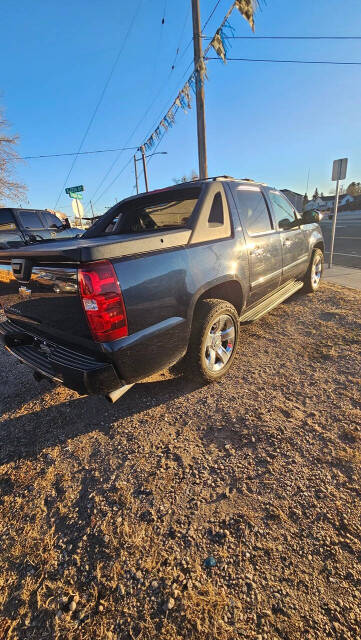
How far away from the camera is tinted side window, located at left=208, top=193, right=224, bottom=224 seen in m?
2.75

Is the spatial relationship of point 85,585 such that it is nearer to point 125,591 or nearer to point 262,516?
point 125,591

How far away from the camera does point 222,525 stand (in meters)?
1.49

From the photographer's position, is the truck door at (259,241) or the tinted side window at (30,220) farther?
the tinted side window at (30,220)

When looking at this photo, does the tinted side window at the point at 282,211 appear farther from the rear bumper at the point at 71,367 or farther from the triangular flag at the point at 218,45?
the triangular flag at the point at 218,45

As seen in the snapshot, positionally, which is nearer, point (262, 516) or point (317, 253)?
point (262, 516)

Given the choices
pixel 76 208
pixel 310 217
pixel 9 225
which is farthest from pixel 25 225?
pixel 76 208

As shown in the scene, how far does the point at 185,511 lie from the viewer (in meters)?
1.58

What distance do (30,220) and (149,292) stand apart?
7.02 metres

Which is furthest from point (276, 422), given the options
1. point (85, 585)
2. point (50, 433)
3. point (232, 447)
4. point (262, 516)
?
point (50, 433)

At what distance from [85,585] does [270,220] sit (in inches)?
152

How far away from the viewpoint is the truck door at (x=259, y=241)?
3076mm

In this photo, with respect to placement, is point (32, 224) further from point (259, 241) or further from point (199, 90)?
point (259, 241)

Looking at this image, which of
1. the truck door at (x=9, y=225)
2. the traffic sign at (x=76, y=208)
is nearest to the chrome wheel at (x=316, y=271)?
the truck door at (x=9, y=225)

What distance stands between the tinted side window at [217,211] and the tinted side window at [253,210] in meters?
0.31
